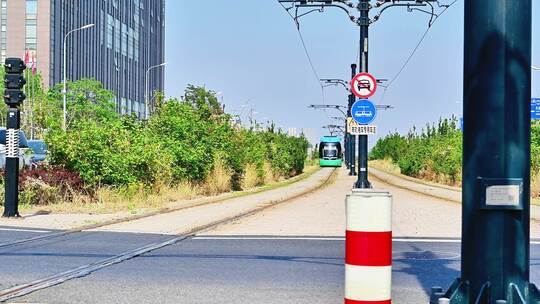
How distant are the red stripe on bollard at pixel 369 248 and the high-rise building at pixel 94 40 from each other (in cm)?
5712

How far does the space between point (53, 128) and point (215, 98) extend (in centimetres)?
1455

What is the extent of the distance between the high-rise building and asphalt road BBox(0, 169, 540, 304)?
47.9 metres

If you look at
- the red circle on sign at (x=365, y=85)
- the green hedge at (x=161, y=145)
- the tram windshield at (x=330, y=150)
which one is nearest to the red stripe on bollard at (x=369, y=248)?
the green hedge at (x=161, y=145)

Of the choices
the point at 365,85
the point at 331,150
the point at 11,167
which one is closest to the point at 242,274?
the point at 11,167

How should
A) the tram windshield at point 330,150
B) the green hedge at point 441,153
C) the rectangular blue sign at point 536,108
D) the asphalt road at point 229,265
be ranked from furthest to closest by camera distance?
the tram windshield at point 330,150 → the rectangular blue sign at point 536,108 → the green hedge at point 441,153 → the asphalt road at point 229,265

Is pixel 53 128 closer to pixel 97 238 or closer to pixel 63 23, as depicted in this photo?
pixel 97 238

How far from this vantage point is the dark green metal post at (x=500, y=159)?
Result: 5.00m

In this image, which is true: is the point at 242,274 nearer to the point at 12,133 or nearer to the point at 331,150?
the point at 12,133

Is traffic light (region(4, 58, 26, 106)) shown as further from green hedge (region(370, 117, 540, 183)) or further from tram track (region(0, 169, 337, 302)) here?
green hedge (region(370, 117, 540, 183))

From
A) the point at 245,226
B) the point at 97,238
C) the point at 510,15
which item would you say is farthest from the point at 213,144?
the point at 510,15

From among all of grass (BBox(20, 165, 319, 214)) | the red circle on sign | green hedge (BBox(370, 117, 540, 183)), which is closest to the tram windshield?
green hedge (BBox(370, 117, 540, 183))

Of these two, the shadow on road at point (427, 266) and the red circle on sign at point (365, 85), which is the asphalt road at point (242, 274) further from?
the red circle on sign at point (365, 85)

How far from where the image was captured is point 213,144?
30.7 m

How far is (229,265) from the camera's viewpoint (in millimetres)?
10109
